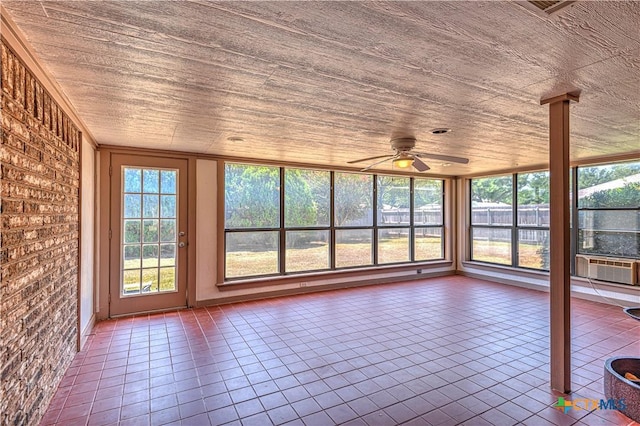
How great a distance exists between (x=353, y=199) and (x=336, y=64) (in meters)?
4.65

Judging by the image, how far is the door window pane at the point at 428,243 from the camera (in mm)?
7395

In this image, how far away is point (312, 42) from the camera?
69.0 inches

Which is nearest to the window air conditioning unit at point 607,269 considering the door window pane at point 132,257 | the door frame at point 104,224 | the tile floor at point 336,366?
the tile floor at point 336,366

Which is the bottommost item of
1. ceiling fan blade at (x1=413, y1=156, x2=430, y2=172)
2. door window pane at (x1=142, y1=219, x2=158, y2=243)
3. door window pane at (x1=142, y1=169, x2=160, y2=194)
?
door window pane at (x1=142, y1=219, x2=158, y2=243)

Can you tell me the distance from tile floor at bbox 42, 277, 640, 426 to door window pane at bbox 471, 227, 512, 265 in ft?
6.99

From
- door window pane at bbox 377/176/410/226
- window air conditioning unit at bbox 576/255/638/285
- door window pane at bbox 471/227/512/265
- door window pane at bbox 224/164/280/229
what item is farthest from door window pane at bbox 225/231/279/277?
window air conditioning unit at bbox 576/255/638/285

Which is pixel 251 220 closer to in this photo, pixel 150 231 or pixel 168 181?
pixel 168 181

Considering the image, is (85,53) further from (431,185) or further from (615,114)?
(431,185)

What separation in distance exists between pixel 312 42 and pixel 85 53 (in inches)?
50.6

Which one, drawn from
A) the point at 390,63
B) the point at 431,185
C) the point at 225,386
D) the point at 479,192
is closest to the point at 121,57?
the point at 390,63

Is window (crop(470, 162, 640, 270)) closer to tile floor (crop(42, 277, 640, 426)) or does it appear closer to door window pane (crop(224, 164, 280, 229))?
tile floor (crop(42, 277, 640, 426))

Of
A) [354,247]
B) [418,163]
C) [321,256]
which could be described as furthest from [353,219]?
[418,163]

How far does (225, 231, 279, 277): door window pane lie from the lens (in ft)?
17.6

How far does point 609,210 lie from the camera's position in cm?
529
